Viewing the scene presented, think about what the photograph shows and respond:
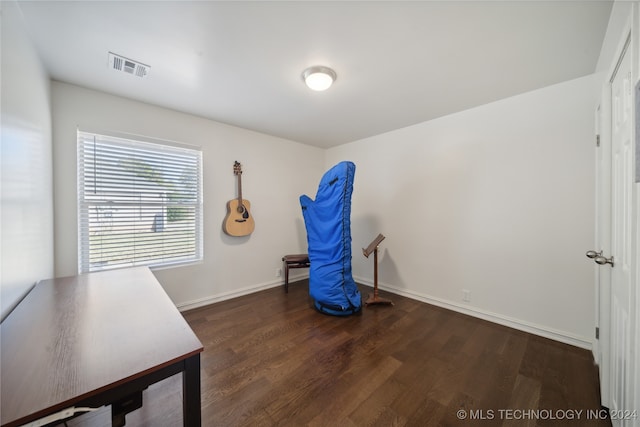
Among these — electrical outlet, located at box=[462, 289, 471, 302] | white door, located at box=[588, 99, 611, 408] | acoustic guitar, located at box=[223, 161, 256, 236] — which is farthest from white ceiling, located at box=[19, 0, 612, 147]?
electrical outlet, located at box=[462, 289, 471, 302]

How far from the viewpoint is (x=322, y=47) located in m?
1.61

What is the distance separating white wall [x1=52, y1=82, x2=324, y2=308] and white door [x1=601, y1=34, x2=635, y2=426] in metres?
Result: 3.26

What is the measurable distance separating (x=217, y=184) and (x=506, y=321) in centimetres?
359

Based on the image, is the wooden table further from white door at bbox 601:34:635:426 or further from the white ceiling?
white door at bbox 601:34:635:426

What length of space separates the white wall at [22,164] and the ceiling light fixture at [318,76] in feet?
5.39

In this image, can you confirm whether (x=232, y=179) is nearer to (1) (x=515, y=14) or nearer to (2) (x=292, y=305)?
(2) (x=292, y=305)

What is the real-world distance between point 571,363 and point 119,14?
3910mm

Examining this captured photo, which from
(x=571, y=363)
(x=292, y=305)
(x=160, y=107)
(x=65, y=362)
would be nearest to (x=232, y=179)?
(x=160, y=107)

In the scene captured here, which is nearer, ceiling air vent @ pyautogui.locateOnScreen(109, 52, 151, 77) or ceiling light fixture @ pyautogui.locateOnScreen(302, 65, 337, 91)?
ceiling air vent @ pyautogui.locateOnScreen(109, 52, 151, 77)

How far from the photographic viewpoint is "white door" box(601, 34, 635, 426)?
102cm

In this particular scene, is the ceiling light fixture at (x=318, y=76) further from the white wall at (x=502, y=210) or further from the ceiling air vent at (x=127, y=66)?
the white wall at (x=502, y=210)

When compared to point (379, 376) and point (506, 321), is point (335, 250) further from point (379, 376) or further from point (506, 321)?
point (506, 321)

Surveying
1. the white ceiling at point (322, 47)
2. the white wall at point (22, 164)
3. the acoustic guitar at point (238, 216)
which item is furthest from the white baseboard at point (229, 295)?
the white ceiling at point (322, 47)

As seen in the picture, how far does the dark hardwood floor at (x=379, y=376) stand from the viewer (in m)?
1.35
